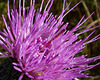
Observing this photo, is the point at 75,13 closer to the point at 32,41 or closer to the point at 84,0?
the point at 84,0

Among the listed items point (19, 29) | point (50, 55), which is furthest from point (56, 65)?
point (19, 29)

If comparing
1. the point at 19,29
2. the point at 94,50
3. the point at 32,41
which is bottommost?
the point at 94,50

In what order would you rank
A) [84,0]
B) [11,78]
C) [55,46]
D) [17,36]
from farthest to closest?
[84,0]
[55,46]
[17,36]
[11,78]

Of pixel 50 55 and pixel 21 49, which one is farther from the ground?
pixel 21 49

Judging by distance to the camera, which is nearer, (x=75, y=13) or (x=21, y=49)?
(x=21, y=49)

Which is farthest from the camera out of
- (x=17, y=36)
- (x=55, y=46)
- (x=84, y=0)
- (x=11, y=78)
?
(x=84, y=0)

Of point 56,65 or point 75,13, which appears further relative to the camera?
point 75,13

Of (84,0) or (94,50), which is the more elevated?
(84,0)

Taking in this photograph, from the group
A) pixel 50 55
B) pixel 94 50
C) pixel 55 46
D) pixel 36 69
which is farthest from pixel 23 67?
pixel 94 50

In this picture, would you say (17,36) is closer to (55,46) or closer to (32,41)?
(32,41)
